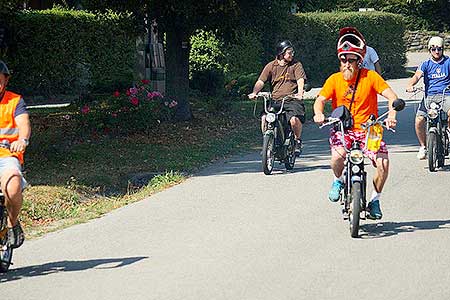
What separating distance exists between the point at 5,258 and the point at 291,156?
22.2 ft

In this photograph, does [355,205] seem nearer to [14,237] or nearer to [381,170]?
[381,170]

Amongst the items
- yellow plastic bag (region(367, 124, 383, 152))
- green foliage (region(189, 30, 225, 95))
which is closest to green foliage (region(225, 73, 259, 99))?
green foliage (region(189, 30, 225, 95))

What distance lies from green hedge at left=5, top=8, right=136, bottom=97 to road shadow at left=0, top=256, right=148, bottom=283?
17541 millimetres

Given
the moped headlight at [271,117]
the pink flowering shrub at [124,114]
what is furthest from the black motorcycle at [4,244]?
the pink flowering shrub at [124,114]

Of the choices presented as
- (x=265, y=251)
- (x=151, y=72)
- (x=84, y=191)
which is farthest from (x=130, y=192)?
(x=151, y=72)

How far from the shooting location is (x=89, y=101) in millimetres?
23109

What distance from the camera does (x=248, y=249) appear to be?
29.9 ft

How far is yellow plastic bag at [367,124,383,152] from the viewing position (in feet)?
30.7

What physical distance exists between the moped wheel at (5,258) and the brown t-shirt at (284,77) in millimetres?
6696

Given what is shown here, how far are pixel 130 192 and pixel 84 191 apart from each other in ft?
→ 2.09

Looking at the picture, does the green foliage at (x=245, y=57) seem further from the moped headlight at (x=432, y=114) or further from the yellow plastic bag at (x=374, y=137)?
the yellow plastic bag at (x=374, y=137)

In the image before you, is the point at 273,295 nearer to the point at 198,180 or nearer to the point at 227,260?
the point at 227,260

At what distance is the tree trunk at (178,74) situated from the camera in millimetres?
20203

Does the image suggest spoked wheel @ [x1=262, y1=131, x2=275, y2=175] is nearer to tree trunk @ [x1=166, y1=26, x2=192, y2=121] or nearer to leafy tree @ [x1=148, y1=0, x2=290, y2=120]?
leafy tree @ [x1=148, y1=0, x2=290, y2=120]
